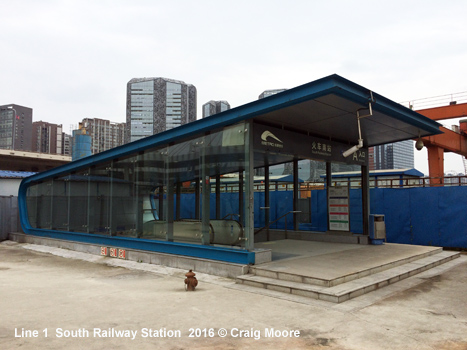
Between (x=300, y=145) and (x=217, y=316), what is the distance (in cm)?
613

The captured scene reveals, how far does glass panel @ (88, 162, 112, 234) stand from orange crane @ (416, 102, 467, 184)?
18.6 m

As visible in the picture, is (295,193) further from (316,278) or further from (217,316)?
(217,316)

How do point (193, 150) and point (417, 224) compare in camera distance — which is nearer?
point (193, 150)

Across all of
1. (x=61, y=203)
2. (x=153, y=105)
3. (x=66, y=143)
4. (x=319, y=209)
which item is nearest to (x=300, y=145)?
(x=319, y=209)

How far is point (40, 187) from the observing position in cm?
1745

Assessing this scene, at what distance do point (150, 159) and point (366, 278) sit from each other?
24.3 feet

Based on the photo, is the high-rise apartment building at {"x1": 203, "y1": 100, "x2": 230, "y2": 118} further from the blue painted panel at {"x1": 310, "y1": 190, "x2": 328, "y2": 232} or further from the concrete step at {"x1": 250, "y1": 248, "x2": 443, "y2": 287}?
the concrete step at {"x1": 250, "y1": 248, "x2": 443, "y2": 287}

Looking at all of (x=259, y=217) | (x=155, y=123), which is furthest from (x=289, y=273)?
(x=155, y=123)

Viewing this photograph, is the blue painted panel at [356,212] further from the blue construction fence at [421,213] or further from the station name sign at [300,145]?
the station name sign at [300,145]

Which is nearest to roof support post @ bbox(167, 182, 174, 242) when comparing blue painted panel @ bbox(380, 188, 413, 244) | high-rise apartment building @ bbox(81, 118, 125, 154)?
blue painted panel @ bbox(380, 188, 413, 244)

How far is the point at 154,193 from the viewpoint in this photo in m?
11.4

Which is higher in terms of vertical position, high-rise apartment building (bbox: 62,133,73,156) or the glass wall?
high-rise apartment building (bbox: 62,133,73,156)

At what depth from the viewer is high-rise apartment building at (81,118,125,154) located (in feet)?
373

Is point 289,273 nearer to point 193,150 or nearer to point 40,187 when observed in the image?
point 193,150
